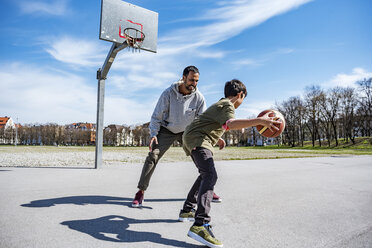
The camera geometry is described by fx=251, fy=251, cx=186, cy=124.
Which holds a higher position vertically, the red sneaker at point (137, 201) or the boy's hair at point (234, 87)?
the boy's hair at point (234, 87)

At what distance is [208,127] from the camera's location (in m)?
2.78

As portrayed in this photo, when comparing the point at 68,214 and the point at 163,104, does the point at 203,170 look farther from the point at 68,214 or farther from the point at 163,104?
the point at 68,214

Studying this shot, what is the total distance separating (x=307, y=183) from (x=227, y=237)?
14.0 feet

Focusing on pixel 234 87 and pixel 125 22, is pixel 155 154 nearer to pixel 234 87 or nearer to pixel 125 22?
pixel 234 87

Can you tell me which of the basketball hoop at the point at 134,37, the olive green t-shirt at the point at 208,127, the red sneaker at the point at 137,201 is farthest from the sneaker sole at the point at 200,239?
the basketball hoop at the point at 134,37

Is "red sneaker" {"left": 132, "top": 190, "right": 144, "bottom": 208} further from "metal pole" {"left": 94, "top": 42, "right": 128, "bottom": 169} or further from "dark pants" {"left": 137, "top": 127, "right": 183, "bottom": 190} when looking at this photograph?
"metal pole" {"left": 94, "top": 42, "right": 128, "bottom": 169}

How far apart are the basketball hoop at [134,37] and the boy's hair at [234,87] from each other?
6.08m

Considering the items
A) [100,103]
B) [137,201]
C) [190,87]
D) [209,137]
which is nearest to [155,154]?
[137,201]

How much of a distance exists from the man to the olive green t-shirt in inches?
42.1

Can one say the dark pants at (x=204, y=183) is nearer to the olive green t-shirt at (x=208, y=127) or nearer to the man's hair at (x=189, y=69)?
the olive green t-shirt at (x=208, y=127)

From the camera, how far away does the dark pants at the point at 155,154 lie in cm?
385

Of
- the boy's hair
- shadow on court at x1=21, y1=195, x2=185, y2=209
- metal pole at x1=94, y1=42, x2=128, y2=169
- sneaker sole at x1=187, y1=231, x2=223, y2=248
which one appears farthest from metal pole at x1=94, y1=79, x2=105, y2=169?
sneaker sole at x1=187, y1=231, x2=223, y2=248

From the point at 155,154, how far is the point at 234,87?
68.0 inches

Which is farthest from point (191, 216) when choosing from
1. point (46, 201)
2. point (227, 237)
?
point (46, 201)
